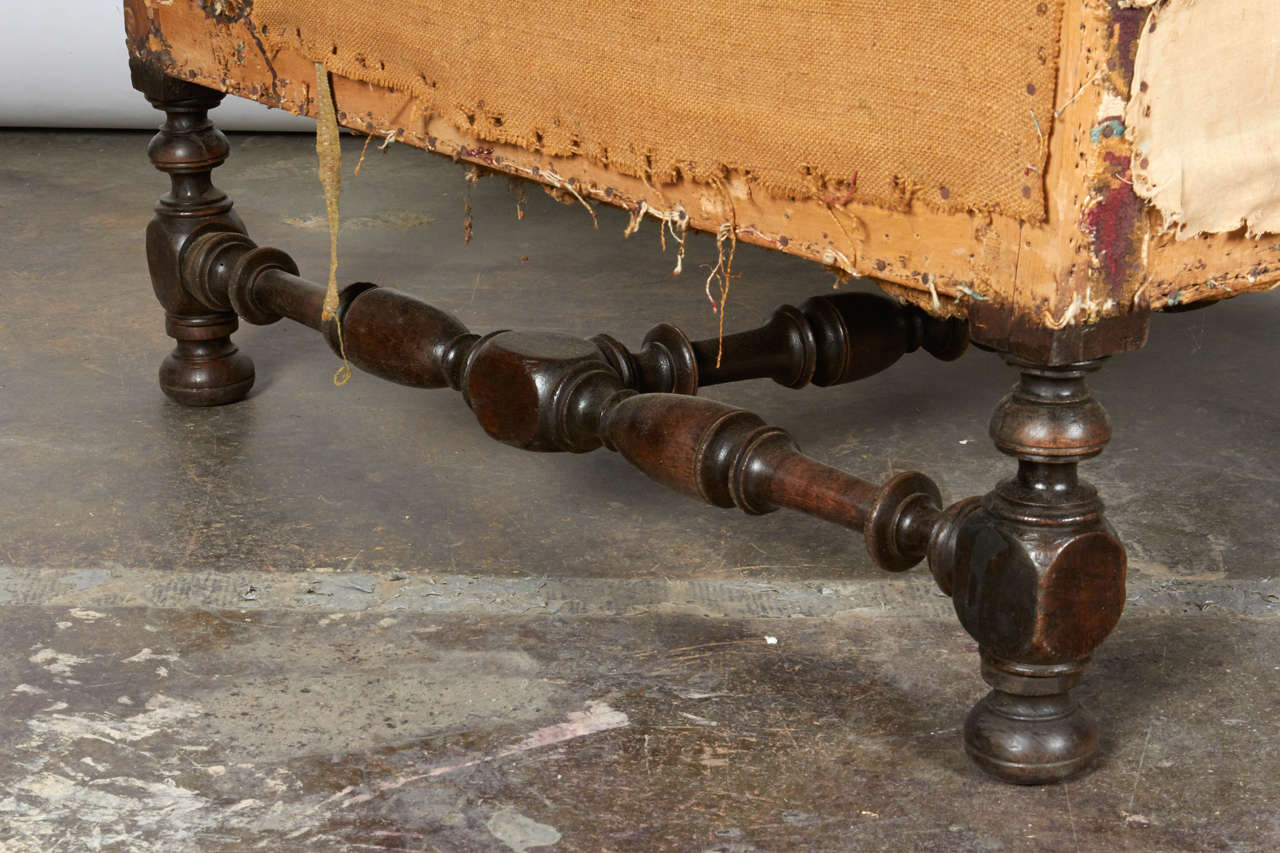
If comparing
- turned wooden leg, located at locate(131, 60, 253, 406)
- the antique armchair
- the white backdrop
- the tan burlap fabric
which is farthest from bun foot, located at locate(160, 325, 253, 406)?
the white backdrop

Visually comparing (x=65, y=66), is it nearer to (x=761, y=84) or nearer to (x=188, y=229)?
(x=188, y=229)

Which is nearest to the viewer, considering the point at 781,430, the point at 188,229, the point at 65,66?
the point at 781,430

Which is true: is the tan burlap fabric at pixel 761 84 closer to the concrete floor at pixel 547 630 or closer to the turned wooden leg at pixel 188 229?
the concrete floor at pixel 547 630

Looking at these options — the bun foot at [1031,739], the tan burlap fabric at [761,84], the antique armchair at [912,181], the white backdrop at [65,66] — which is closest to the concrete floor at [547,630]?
the bun foot at [1031,739]

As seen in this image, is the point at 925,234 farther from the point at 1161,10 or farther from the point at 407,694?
the point at 407,694

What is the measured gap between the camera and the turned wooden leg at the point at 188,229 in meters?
2.24

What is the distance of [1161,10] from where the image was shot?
1062mm

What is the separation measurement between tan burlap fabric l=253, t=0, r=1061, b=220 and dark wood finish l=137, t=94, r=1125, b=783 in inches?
7.3

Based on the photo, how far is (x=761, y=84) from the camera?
1.29m

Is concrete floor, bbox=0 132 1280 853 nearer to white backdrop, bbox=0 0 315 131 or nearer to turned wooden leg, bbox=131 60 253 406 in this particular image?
turned wooden leg, bbox=131 60 253 406

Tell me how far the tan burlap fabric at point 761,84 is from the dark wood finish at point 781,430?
0.61 ft

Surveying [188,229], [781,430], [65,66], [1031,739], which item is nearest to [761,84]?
[781,430]

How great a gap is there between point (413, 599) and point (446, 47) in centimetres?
59

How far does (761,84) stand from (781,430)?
360mm
